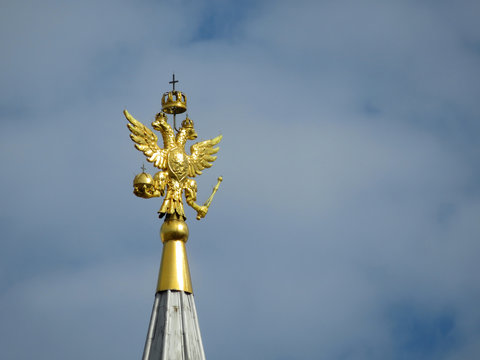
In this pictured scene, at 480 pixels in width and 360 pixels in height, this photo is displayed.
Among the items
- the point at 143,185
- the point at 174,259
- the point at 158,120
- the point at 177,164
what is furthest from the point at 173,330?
the point at 158,120

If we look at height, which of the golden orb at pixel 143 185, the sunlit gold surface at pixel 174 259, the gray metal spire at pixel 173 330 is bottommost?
the gray metal spire at pixel 173 330

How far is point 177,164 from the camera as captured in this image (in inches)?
1663

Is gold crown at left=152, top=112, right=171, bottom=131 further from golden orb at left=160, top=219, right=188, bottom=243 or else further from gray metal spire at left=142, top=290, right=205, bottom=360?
gray metal spire at left=142, top=290, right=205, bottom=360

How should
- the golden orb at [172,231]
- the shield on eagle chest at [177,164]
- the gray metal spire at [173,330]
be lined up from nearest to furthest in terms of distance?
the gray metal spire at [173,330] → the golden orb at [172,231] → the shield on eagle chest at [177,164]

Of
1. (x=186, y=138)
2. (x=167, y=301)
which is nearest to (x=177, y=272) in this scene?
(x=167, y=301)

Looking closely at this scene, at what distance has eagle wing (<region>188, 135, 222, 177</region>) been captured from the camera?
140ft

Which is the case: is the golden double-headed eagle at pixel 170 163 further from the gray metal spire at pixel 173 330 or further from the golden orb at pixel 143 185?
the gray metal spire at pixel 173 330

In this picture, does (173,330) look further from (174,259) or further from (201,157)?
(201,157)

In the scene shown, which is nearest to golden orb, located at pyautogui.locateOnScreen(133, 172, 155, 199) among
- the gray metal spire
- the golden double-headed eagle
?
the golden double-headed eagle

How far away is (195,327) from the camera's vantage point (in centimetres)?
4084

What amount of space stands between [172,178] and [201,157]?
126cm

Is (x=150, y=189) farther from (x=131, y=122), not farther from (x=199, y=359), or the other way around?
(x=199, y=359)

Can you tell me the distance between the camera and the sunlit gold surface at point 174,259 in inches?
1626

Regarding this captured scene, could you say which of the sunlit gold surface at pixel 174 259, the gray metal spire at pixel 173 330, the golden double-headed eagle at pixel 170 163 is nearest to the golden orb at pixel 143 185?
the golden double-headed eagle at pixel 170 163
